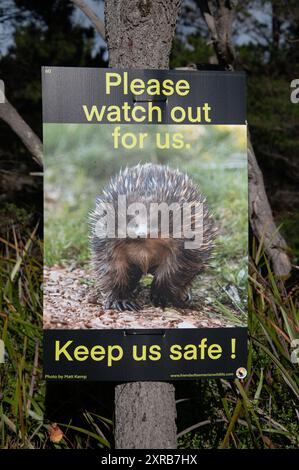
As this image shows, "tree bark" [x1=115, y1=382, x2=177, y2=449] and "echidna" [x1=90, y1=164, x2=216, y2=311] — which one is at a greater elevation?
"echidna" [x1=90, y1=164, x2=216, y2=311]

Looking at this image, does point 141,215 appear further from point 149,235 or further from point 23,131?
point 23,131

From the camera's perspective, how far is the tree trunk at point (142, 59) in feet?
9.72

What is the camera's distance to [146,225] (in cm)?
283

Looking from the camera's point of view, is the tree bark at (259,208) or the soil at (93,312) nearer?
the soil at (93,312)

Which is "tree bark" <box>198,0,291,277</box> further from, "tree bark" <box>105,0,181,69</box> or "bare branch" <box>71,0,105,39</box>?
"tree bark" <box>105,0,181,69</box>

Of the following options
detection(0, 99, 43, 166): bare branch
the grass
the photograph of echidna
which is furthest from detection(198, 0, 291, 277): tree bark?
the photograph of echidna

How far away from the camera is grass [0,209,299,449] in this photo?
3.45 metres

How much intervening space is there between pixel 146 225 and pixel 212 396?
58.4 inches

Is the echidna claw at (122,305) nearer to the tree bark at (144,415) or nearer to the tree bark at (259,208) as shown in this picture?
the tree bark at (144,415)

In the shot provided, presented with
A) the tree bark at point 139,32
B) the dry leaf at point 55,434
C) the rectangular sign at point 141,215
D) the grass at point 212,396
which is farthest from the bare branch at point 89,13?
the dry leaf at point 55,434

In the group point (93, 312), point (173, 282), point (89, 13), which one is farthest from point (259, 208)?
point (93, 312)

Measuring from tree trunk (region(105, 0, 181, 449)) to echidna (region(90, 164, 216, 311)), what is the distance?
43 centimetres

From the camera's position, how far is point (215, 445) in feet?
12.0
